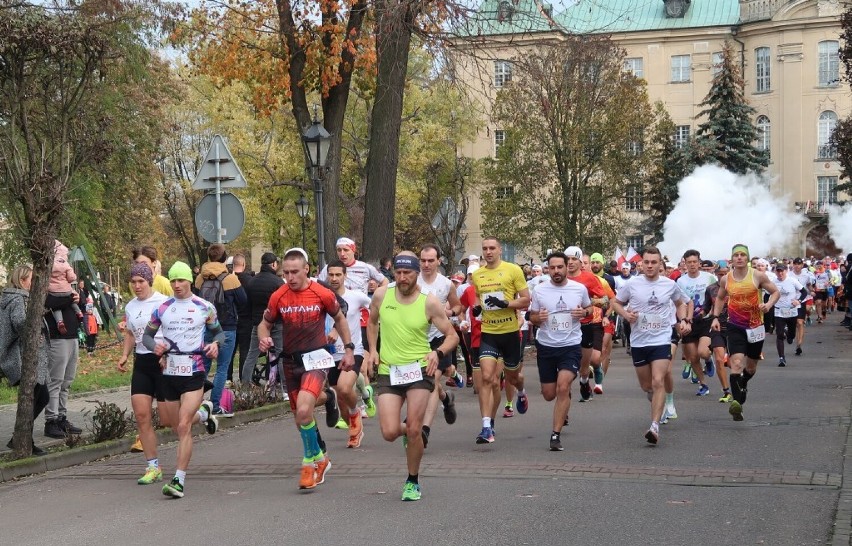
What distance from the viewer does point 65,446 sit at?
39.9 feet

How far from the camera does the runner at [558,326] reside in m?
12.2

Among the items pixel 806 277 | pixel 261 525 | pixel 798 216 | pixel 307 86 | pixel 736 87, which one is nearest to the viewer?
pixel 261 525

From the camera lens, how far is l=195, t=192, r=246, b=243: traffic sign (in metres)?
15.1

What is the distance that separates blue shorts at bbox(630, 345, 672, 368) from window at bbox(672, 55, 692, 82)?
7408 centimetres

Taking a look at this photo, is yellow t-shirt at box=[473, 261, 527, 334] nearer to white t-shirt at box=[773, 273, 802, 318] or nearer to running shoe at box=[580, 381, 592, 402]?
running shoe at box=[580, 381, 592, 402]

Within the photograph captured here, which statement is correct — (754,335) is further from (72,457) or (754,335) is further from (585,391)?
(72,457)

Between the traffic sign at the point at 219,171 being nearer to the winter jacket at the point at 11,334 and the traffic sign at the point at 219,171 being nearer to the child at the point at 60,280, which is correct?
the child at the point at 60,280

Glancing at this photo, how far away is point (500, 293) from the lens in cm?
1268

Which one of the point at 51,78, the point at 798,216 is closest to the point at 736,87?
the point at 798,216

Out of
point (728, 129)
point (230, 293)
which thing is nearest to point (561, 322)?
point (230, 293)

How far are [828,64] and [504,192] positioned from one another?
36849mm

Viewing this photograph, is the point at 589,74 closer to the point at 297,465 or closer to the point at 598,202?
the point at 598,202

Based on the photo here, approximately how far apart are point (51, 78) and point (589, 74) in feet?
120

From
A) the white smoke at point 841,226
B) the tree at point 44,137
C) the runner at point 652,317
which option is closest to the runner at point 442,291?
the runner at point 652,317
